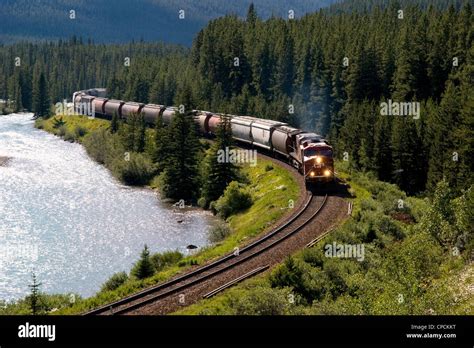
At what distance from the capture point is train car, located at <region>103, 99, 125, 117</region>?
11869 cm

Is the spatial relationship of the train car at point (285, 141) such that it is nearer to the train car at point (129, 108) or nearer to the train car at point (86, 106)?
the train car at point (129, 108)

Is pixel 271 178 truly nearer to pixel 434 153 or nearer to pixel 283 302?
pixel 434 153

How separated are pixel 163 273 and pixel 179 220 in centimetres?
2489

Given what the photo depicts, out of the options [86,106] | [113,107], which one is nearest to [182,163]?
[113,107]

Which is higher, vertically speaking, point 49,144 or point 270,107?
point 270,107

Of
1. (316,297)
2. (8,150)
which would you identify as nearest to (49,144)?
(8,150)

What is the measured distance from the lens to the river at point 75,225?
42.8 m

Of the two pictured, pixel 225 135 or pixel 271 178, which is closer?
pixel 271 178

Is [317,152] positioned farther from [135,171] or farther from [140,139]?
[140,139]

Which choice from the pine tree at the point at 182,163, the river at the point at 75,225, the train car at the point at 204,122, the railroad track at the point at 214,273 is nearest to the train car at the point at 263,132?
→ the pine tree at the point at 182,163

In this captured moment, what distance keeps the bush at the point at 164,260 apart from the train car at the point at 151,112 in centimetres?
6355

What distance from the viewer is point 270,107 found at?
333 feet

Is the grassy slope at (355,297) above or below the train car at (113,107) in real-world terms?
below

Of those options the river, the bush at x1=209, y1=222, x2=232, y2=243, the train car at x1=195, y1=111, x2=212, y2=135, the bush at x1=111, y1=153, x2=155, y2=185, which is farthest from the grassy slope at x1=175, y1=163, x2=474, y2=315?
the train car at x1=195, y1=111, x2=212, y2=135
